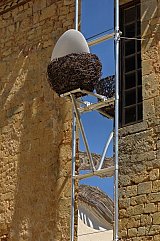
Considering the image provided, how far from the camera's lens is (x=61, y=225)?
777cm

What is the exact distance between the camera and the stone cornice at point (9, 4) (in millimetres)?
9354

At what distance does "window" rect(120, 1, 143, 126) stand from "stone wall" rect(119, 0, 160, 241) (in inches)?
4.9

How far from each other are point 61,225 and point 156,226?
1305 millimetres

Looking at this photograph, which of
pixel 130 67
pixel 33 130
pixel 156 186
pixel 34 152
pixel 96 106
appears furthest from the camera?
pixel 33 130

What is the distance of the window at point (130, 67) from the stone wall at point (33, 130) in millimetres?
778

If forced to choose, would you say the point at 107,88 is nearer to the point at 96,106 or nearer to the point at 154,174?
the point at 96,106

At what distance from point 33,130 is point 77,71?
62.9 inches

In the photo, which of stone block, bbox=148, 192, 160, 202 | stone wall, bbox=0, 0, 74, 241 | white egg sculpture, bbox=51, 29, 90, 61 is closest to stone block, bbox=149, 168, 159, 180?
stone block, bbox=148, 192, 160, 202

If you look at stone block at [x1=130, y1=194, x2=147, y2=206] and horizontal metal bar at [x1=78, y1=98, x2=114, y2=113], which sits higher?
horizontal metal bar at [x1=78, y1=98, x2=114, y2=113]

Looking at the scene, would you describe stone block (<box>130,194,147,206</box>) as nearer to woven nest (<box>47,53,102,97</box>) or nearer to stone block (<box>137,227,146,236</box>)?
stone block (<box>137,227,146,236</box>)

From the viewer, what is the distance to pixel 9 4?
950 cm

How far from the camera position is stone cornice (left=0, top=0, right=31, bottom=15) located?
9354 millimetres

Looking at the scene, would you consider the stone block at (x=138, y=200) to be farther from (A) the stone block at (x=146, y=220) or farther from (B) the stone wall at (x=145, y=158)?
(A) the stone block at (x=146, y=220)

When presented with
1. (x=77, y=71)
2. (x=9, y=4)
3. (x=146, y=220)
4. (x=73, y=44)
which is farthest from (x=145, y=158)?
(x=9, y=4)
